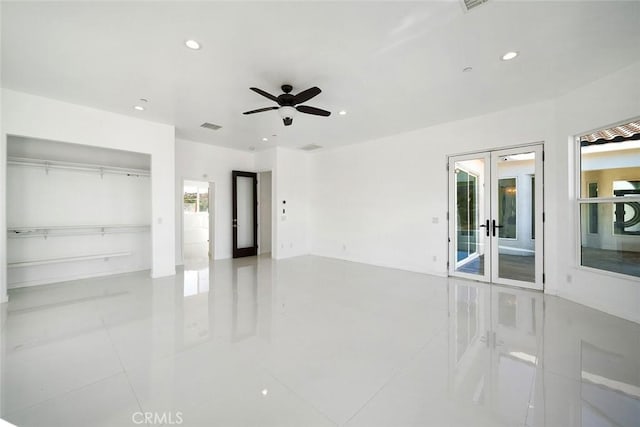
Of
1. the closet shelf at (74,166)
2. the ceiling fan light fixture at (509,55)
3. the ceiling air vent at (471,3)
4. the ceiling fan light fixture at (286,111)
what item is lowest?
the closet shelf at (74,166)

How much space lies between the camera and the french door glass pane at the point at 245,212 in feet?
24.4

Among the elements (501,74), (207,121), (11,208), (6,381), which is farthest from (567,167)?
(11,208)

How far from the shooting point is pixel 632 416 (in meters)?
→ 1.69

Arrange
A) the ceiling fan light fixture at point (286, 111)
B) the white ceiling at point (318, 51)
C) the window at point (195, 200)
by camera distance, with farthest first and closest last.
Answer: the window at point (195, 200), the ceiling fan light fixture at point (286, 111), the white ceiling at point (318, 51)

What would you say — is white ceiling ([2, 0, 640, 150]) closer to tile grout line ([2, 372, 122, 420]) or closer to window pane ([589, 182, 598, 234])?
window pane ([589, 182, 598, 234])

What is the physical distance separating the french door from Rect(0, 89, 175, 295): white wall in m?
5.70

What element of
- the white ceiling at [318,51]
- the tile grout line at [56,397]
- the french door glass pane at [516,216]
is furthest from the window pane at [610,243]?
the tile grout line at [56,397]

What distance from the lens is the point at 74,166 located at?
4.75m

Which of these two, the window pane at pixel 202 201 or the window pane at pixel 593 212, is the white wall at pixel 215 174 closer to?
the window pane at pixel 202 201

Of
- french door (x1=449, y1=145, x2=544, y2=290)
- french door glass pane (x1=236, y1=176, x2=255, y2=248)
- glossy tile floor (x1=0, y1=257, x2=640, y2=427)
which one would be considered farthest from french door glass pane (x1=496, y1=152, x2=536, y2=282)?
french door glass pane (x1=236, y1=176, x2=255, y2=248)

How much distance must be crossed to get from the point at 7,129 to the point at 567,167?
827 cm

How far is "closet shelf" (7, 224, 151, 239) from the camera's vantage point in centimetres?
427

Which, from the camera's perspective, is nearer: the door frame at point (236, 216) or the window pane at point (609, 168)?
the window pane at point (609, 168)

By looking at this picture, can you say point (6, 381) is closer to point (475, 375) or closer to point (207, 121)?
point (475, 375)
